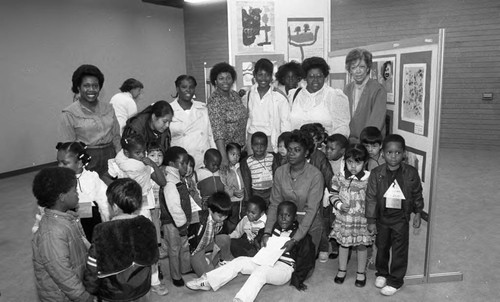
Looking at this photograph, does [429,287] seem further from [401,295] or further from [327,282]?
[327,282]

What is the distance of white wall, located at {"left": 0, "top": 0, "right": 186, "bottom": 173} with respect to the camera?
721 centimetres

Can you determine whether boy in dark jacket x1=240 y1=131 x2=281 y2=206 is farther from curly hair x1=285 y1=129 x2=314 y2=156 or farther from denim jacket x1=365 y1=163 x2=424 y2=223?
denim jacket x1=365 y1=163 x2=424 y2=223

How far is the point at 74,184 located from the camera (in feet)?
7.36

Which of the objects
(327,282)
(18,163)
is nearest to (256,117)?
(327,282)

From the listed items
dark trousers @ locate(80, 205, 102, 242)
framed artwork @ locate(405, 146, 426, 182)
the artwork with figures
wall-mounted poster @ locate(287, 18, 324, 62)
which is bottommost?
dark trousers @ locate(80, 205, 102, 242)

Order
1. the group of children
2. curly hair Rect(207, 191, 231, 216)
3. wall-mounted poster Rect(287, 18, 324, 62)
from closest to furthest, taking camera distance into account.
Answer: the group of children, curly hair Rect(207, 191, 231, 216), wall-mounted poster Rect(287, 18, 324, 62)

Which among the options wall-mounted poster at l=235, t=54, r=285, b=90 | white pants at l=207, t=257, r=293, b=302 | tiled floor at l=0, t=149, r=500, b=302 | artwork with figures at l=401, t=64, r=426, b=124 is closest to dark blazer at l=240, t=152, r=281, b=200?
white pants at l=207, t=257, r=293, b=302

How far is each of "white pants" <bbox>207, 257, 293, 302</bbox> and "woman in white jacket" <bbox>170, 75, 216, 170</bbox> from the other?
A: 3.21 ft

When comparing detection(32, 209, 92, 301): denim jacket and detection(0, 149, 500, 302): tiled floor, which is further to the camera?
detection(0, 149, 500, 302): tiled floor

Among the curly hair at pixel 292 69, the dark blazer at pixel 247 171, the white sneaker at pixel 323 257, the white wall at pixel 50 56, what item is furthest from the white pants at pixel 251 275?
the white wall at pixel 50 56

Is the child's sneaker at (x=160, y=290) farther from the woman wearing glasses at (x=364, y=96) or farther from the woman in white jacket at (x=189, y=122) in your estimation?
the woman wearing glasses at (x=364, y=96)

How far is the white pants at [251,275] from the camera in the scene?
3031mm

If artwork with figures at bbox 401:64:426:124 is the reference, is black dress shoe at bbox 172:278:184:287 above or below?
below

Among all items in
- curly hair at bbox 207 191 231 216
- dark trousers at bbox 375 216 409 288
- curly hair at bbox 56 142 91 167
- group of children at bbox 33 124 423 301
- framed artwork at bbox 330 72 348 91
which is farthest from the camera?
framed artwork at bbox 330 72 348 91
